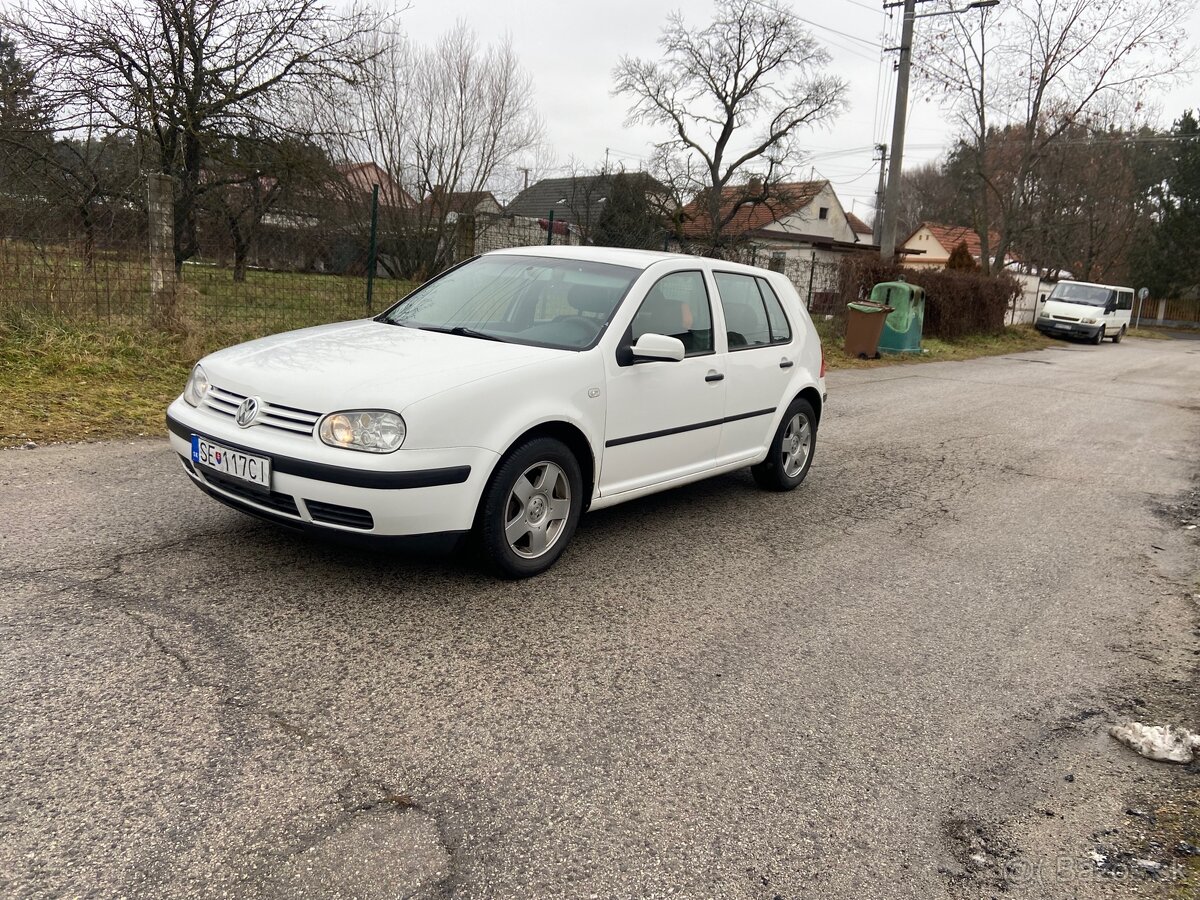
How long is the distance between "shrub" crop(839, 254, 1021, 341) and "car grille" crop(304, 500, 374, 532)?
55.5 feet

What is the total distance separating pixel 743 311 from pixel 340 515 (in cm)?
310

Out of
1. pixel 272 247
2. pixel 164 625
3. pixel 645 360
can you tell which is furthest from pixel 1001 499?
pixel 272 247

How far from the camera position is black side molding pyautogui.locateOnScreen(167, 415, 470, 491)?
11.6 ft

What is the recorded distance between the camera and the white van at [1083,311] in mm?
28859

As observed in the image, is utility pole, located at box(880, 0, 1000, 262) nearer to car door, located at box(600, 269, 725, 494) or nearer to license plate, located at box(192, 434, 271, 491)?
car door, located at box(600, 269, 725, 494)

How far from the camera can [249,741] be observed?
8.96 feet

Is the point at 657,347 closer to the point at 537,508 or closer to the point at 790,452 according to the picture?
the point at 537,508

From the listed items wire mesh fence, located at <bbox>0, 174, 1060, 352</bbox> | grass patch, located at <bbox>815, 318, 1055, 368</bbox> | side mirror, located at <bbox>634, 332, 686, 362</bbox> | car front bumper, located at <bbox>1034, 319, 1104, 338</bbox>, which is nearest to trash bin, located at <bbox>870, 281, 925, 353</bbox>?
grass patch, located at <bbox>815, 318, 1055, 368</bbox>

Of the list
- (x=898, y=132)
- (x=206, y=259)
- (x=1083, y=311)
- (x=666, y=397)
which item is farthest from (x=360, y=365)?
(x=1083, y=311)

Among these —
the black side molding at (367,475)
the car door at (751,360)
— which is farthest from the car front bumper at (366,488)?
the car door at (751,360)

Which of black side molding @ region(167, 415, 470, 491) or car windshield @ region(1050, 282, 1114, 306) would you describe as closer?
black side molding @ region(167, 415, 470, 491)

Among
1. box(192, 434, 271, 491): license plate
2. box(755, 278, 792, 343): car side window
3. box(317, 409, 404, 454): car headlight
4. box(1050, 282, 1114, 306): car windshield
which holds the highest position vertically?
box(1050, 282, 1114, 306): car windshield

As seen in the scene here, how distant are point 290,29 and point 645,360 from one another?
10920 millimetres

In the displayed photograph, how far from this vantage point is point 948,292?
22141mm
